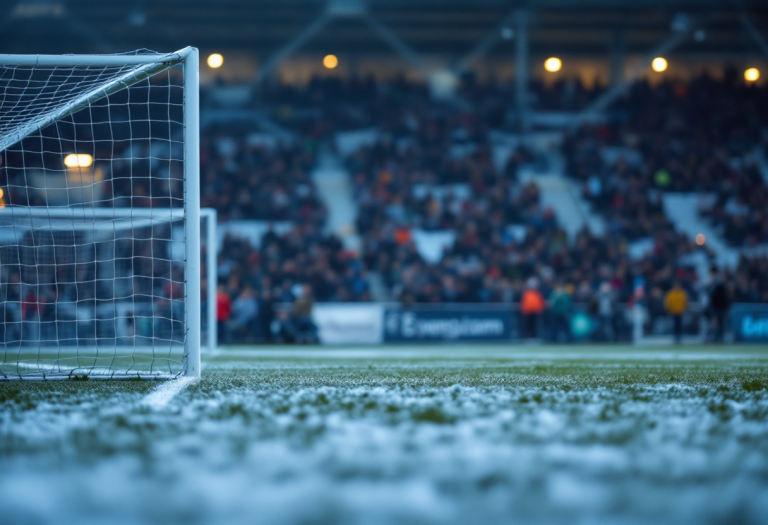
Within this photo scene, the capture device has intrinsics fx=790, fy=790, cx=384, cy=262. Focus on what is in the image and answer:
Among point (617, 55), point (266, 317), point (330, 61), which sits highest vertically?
point (330, 61)

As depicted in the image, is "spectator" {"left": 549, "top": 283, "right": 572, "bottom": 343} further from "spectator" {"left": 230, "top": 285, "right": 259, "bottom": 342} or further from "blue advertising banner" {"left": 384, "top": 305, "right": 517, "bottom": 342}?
"spectator" {"left": 230, "top": 285, "right": 259, "bottom": 342}

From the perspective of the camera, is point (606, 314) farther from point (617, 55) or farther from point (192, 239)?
point (192, 239)

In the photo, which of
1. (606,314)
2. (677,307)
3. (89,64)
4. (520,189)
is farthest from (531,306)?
(89,64)

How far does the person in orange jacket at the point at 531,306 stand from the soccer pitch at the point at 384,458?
13.9 meters

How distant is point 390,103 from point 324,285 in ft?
33.8

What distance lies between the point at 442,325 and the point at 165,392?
13.7 meters

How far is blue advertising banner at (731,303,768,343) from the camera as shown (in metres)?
18.8

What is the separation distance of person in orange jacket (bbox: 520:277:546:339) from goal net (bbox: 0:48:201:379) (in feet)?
25.3

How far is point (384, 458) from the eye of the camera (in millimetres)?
2367

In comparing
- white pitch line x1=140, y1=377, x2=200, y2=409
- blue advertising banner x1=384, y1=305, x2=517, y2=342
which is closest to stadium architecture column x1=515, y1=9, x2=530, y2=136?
blue advertising banner x1=384, y1=305, x2=517, y2=342

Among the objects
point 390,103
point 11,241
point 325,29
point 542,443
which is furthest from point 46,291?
point 325,29

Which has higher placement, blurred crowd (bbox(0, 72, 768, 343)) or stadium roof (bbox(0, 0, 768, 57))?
stadium roof (bbox(0, 0, 768, 57))

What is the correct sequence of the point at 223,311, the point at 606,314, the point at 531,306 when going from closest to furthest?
the point at 223,311, the point at 531,306, the point at 606,314

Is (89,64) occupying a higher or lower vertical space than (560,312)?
higher
